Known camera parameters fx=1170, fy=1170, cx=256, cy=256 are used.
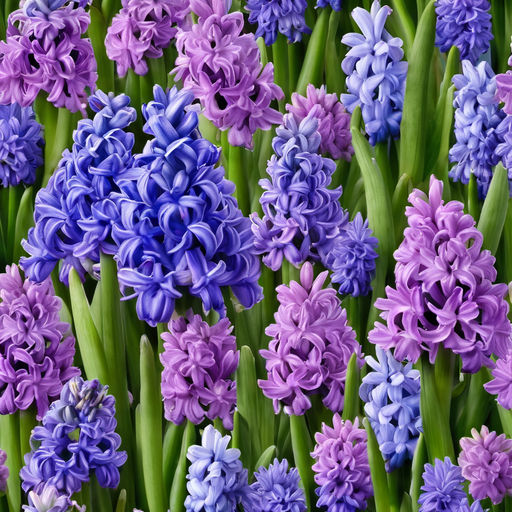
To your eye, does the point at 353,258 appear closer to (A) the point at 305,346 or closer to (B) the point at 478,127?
(A) the point at 305,346

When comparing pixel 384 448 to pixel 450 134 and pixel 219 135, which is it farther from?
pixel 450 134

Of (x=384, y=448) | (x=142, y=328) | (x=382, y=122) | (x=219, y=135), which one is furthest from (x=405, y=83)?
(x=384, y=448)

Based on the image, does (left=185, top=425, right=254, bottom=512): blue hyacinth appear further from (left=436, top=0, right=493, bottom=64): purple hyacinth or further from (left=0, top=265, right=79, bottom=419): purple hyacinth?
(left=436, top=0, right=493, bottom=64): purple hyacinth

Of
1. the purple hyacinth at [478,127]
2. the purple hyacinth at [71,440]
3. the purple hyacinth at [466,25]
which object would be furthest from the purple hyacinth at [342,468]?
the purple hyacinth at [466,25]

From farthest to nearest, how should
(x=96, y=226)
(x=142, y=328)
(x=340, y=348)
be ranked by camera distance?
(x=142, y=328)
(x=340, y=348)
(x=96, y=226)

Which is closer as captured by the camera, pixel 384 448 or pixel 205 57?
pixel 384 448

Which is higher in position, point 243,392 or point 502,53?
point 502,53

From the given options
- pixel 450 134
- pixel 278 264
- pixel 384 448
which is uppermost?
pixel 450 134
